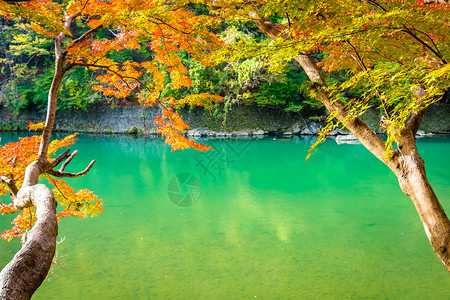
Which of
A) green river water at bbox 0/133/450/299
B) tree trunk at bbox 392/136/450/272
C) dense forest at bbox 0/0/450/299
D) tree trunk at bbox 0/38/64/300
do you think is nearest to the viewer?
tree trunk at bbox 0/38/64/300

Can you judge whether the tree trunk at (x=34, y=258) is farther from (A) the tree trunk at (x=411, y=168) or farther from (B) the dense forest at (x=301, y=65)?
(A) the tree trunk at (x=411, y=168)

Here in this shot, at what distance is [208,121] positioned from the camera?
14.8 m

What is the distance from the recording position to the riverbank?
14.5 m

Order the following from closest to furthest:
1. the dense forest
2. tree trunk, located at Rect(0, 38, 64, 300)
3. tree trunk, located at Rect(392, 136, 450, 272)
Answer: tree trunk, located at Rect(0, 38, 64, 300)
the dense forest
tree trunk, located at Rect(392, 136, 450, 272)

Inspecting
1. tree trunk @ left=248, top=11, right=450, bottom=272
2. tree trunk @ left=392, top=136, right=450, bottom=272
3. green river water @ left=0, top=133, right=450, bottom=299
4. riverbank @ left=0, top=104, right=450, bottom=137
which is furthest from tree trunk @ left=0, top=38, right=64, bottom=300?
riverbank @ left=0, top=104, right=450, bottom=137

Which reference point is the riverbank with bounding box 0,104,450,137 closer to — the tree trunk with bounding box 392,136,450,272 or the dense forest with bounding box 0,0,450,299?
the dense forest with bounding box 0,0,450,299

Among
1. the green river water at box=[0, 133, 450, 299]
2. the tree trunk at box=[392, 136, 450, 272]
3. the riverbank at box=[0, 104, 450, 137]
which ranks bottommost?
the riverbank at box=[0, 104, 450, 137]

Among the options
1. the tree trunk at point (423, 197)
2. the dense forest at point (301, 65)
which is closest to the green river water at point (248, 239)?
the dense forest at point (301, 65)

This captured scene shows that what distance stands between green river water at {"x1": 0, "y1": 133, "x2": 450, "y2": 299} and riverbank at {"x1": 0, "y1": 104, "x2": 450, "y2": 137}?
669 cm

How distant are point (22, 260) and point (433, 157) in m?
10.7

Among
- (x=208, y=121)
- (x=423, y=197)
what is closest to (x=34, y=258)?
(x=423, y=197)

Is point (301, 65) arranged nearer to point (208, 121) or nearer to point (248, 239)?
point (248, 239)

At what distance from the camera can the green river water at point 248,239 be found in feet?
9.72

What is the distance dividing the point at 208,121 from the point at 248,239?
11083mm
